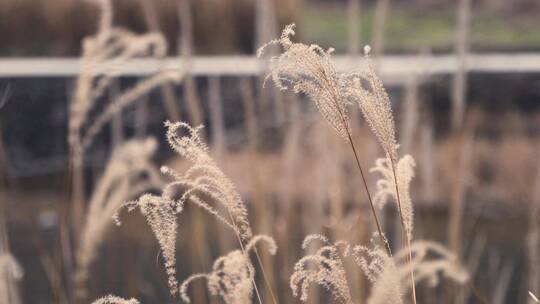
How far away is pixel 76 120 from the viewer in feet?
5.24

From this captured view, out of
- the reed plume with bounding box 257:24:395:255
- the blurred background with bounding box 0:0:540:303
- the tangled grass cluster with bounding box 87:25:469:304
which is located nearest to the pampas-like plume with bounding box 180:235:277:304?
the tangled grass cluster with bounding box 87:25:469:304

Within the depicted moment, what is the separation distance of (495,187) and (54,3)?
12.5ft

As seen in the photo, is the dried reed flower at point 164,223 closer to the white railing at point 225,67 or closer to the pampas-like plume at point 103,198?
the pampas-like plume at point 103,198

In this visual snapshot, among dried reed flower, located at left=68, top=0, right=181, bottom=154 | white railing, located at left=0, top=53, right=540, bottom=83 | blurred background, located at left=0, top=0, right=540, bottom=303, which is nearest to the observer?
dried reed flower, located at left=68, top=0, right=181, bottom=154

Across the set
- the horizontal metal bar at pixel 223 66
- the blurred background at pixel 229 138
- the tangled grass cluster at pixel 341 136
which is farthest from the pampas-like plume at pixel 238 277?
the horizontal metal bar at pixel 223 66

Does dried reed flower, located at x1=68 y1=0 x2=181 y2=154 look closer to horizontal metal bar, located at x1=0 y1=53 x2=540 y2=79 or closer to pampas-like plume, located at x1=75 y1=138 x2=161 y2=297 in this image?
pampas-like plume, located at x1=75 y1=138 x2=161 y2=297

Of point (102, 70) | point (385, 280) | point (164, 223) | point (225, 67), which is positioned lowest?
point (385, 280)

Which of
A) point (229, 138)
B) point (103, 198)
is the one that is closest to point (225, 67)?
point (229, 138)

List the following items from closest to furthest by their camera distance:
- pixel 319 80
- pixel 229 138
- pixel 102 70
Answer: pixel 319 80, pixel 102 70, pixel 229 138

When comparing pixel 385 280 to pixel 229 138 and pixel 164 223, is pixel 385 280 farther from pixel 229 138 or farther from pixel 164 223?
pixel 229 138

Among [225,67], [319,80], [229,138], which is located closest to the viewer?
[319,80]

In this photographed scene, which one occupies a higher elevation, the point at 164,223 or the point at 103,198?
the point at 103,198

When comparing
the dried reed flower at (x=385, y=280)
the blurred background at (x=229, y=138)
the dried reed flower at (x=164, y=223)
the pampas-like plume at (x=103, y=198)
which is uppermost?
the blurred background at (x=229, y=138)

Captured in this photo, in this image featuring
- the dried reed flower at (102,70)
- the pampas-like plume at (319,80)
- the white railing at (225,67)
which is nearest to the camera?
the pampas-like plume at (319,80)
